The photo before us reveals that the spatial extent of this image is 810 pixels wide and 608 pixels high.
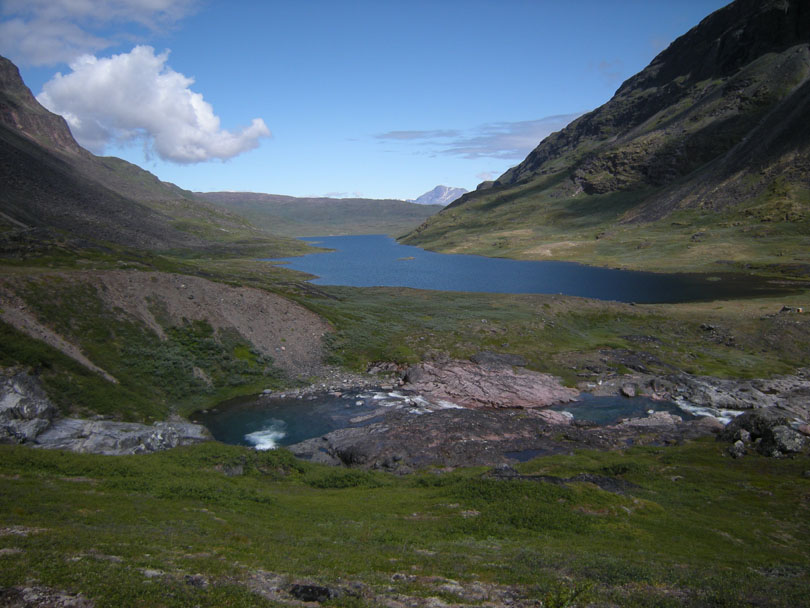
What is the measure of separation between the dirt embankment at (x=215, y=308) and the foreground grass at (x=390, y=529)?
28.2 m

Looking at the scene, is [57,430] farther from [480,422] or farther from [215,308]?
[480,422]

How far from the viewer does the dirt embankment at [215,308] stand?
57.0m

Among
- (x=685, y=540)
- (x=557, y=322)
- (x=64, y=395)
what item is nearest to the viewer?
(x=685, y=540)

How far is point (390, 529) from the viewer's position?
23750 millimetres

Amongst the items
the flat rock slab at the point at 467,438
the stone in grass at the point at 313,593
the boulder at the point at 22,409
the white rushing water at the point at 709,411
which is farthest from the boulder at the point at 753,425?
the boulder at the point at 22,409

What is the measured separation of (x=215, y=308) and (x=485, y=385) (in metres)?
35.7

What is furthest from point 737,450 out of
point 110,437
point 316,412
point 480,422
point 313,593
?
point 110,437

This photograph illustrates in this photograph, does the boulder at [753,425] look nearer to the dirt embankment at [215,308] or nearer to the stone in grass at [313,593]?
the stone in grass at [313,593]

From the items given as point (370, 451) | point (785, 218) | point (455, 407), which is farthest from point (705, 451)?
point (785, 218)

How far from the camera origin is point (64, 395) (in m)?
39.8

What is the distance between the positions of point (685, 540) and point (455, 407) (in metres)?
29.4

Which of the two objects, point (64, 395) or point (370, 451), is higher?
point (64, 395)

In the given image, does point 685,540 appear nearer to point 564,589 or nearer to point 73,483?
point 564,589

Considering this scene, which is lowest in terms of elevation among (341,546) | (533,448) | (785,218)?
(533,448)
